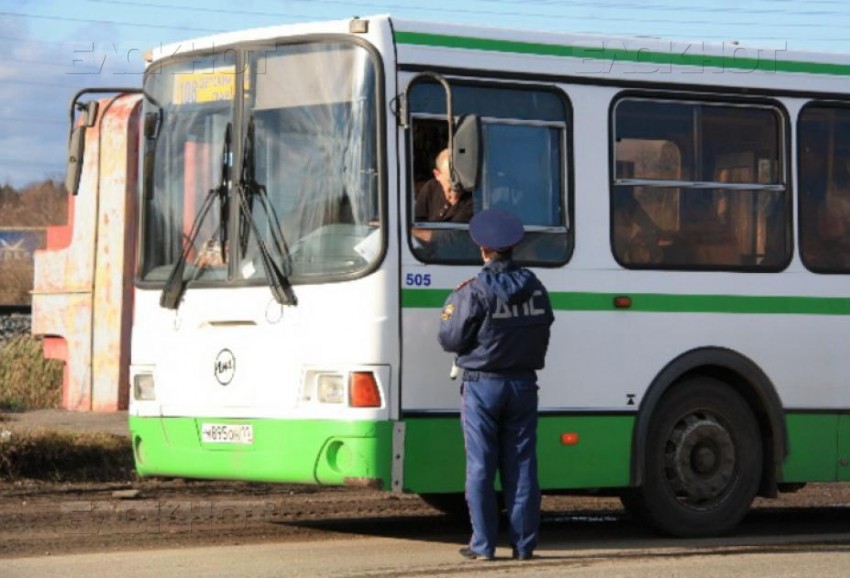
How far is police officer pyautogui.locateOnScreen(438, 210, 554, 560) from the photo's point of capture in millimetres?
10312

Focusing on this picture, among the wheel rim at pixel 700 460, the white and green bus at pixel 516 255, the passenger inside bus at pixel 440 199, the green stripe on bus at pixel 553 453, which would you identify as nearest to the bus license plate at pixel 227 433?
the white and green bus at pixel 516 255

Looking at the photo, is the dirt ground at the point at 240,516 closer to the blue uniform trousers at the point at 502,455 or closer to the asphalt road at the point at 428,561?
the asphalt road at the point at 428,561

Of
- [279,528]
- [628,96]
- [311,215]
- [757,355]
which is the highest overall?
[628,96]

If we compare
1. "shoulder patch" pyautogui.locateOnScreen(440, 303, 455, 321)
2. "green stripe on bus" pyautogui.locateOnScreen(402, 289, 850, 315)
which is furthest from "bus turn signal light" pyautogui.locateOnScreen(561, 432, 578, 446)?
"shoulder patch" pyautogui.locateOnScreen(440, 303, 455, 321)

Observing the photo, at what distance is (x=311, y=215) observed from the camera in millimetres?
11031

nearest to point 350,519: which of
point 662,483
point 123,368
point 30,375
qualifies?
point 662,483

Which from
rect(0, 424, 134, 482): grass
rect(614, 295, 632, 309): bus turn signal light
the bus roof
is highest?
the bus roof

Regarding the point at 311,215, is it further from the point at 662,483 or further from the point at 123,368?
the point at 123,368

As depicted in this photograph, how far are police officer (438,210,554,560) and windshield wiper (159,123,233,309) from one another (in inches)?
68.9

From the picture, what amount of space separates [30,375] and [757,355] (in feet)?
43.2

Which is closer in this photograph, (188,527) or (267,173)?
(267,173)

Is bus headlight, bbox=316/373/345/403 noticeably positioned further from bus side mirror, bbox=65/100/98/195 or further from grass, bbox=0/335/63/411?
grass, bbox=0/335/63/411

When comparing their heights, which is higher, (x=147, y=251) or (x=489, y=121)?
(x=489, y=121)

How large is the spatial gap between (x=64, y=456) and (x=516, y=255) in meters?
5.16
